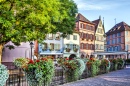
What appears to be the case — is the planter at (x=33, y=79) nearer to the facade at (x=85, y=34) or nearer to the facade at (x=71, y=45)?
the facade at (x=71, y=45)

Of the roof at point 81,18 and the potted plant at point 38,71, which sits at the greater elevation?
the roof at point 81,18

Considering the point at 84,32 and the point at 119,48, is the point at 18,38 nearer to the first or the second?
the point at 84,32

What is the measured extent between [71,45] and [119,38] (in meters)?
26.1

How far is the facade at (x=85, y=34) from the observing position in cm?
6238

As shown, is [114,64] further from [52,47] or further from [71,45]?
[71,45]

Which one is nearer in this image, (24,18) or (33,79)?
(33,79)

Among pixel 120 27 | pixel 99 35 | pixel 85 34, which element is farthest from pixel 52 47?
pixel 120 27

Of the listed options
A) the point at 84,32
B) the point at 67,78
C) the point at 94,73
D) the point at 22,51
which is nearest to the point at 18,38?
the point at 67,78

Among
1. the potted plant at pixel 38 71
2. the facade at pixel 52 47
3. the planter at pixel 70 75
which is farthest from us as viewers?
the facade at pixel 52 47

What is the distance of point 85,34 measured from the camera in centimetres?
6450

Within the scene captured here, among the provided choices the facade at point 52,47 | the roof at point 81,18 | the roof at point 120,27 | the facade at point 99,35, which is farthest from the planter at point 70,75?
the roof at point 120,27

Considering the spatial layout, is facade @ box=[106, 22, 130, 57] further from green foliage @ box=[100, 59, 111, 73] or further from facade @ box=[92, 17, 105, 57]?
green foliage @ box=[100, 59, 111, 73]

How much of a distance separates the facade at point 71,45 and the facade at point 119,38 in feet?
70.1

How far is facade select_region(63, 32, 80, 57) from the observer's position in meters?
56.1
